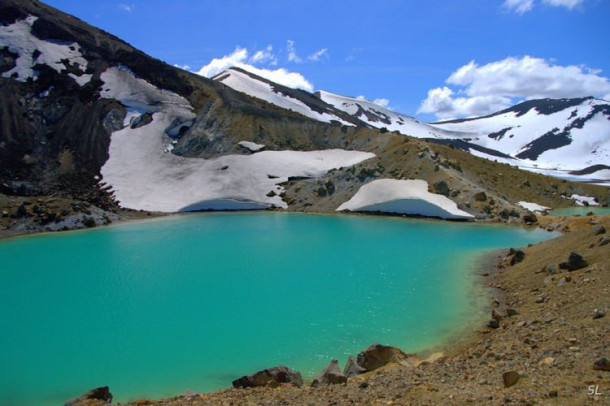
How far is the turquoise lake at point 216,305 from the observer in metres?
12.0

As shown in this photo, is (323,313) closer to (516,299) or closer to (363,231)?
(516,299)

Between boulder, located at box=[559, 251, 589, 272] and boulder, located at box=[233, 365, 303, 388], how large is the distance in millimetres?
10833

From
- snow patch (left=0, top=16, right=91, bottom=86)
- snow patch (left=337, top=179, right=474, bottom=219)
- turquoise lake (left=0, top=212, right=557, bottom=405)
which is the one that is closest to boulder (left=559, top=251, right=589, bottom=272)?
turquoise lake (left=0, top=212, right=557, bottom=405)

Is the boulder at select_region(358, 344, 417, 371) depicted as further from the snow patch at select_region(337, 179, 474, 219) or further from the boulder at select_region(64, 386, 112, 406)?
the snow patch at select_region(337, 179, 474, 219)

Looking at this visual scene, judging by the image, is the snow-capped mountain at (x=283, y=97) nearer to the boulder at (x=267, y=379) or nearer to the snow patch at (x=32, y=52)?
the snow patch at (x=32, y=52)

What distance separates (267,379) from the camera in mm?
9867

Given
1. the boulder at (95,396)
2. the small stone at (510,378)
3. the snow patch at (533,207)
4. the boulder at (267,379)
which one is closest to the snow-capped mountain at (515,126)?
the snow patch at (533,207)

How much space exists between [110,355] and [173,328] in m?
2.21

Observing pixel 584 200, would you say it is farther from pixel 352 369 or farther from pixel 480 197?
pixel 352 369

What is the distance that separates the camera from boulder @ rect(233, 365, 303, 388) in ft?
32.4

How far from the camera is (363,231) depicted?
33.0 meters

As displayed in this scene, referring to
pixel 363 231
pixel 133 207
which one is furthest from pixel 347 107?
pixel 363 231

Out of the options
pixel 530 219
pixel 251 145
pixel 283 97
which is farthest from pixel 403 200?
pixel 283 97

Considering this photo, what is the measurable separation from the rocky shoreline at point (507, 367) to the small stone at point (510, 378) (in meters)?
0.01
